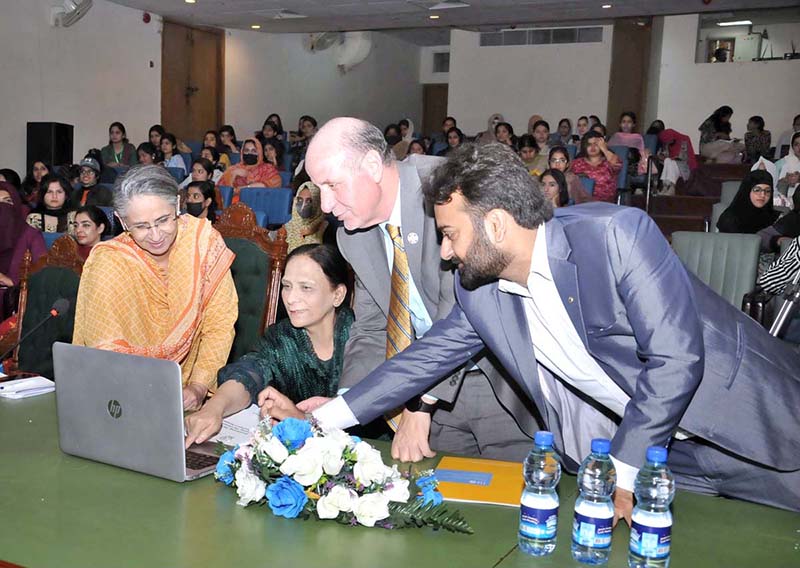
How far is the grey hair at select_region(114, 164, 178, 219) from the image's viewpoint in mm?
2277

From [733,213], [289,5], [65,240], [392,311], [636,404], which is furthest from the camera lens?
[289,5]

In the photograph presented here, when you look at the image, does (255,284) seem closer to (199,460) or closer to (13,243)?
(199,460)

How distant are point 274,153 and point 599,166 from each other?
3764 mm

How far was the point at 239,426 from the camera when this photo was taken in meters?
1.95

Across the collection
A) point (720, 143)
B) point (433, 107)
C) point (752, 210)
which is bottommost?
point (752, 210)

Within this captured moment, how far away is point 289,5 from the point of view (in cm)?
1127

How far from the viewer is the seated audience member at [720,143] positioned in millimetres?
10398

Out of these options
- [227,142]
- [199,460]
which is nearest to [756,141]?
[227,142]

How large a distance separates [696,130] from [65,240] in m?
11.4

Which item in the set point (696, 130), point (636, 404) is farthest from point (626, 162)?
point (636, 404)

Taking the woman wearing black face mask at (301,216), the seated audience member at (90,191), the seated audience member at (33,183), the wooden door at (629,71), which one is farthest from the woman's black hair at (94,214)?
the wooden door at (629,71)

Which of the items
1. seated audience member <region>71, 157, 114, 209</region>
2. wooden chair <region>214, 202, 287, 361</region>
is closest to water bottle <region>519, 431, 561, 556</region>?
wooden chair <region>214, 202, 287, 361</region>

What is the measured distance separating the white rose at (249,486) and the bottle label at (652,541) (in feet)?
2.07

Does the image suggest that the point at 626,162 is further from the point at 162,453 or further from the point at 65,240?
the point at 162,453
